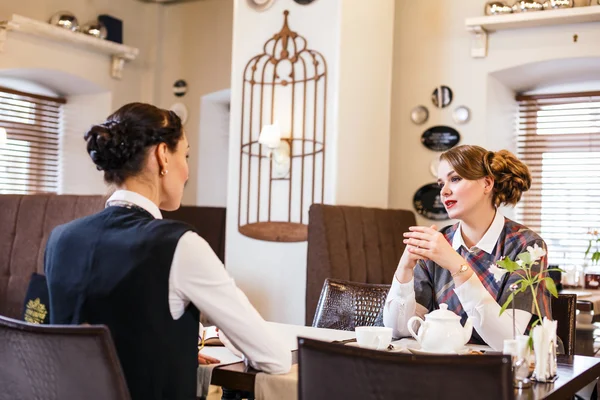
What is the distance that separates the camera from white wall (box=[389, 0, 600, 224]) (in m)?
5.73

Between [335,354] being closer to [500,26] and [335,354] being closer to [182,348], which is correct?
→ [182,348]

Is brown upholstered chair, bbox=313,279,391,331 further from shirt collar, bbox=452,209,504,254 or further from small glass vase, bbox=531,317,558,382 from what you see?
small glass vase, bbox=531,317,558,382

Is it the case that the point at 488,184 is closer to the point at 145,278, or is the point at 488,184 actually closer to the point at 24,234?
the point at 145,278

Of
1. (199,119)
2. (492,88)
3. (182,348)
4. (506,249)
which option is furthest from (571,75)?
(182,348)

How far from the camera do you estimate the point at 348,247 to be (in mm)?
5191

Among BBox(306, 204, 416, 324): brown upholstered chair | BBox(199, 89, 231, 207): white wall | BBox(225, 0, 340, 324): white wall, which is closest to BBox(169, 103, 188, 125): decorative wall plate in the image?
BBox(199, 89, 231, 207): white wall

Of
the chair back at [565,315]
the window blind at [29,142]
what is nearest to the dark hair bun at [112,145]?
the chair back at [565,315]

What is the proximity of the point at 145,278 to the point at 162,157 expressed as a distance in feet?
1.09

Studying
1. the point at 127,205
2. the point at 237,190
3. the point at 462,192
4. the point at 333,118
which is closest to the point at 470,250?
the point at 462,192

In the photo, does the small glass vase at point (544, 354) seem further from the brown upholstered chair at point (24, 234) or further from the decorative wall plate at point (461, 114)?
the decorative wall plate at point (461, 114)

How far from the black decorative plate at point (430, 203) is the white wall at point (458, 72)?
2.2 inches

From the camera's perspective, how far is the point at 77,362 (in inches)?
61.9

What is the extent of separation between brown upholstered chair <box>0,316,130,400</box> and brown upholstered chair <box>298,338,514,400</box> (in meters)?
0.38

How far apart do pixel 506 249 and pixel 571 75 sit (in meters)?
Answer: 3.81
